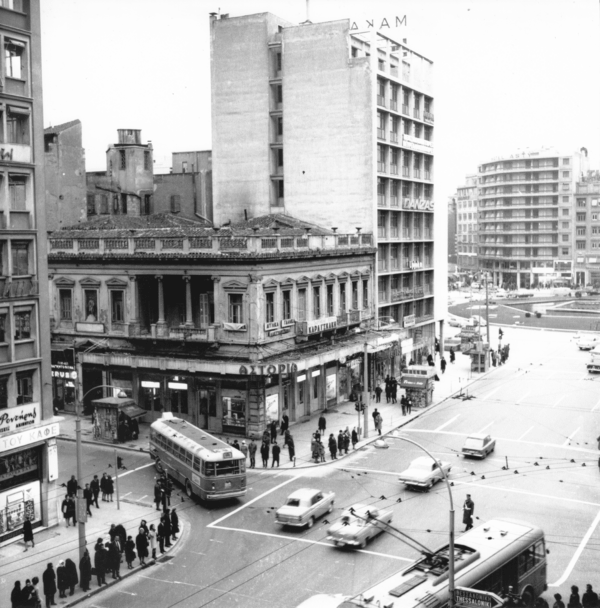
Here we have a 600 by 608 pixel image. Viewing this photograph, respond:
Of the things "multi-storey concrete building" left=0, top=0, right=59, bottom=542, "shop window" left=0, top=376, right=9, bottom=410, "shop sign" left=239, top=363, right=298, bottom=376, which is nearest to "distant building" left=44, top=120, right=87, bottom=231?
"shop sign" left=239, top=363, right=298, bottom=376

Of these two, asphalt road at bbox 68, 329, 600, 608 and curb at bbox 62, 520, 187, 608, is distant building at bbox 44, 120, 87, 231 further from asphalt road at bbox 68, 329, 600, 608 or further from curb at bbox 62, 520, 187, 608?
curb at bbox 62, 520, 187, 608

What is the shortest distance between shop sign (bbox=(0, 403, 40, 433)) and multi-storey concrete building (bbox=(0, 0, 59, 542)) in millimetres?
40

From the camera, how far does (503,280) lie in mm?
180750

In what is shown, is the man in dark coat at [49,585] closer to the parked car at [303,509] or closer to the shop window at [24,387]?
the shop window at [24,387]

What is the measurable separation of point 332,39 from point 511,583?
177 feet

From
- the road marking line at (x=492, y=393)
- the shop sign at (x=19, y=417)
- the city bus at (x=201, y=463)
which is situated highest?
the shop sign at (x=19, y=417)

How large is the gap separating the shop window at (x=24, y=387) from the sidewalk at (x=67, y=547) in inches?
217

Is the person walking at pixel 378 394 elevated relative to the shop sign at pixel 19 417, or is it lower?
lower

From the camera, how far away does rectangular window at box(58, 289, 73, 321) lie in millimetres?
59125

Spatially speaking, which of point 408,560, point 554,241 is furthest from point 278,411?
point 554,241

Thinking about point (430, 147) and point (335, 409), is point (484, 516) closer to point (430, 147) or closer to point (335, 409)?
point (335, 409)

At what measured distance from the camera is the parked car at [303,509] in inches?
1362

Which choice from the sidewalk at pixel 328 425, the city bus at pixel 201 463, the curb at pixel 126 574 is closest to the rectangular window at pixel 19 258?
the city bus at pixel 201 463

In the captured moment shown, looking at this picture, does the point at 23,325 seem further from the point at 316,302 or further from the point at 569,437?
the point at 569,437
